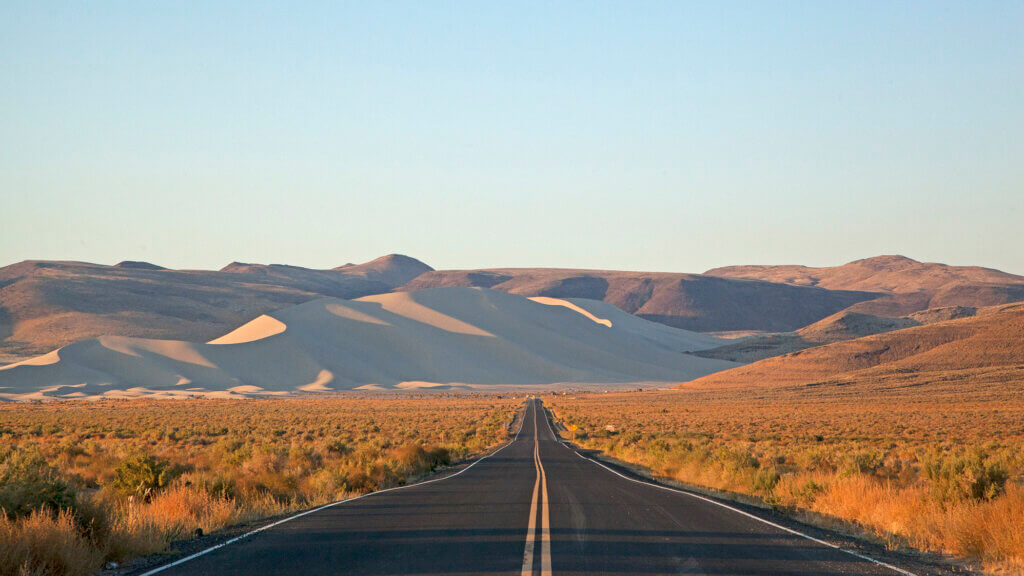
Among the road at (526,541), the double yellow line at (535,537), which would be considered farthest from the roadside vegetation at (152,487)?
the double yellow line at (535,537)

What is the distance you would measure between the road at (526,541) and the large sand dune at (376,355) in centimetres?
9342

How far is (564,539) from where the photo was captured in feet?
29.4

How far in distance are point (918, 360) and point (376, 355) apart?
259 feet

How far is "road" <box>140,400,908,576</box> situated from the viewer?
7.54 m

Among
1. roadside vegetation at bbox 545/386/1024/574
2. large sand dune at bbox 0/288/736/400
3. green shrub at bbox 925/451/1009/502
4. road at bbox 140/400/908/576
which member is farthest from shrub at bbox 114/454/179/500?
large sand dune at bbox 0/288/736/400

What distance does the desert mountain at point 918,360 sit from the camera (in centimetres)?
8006

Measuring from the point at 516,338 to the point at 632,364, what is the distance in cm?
2140

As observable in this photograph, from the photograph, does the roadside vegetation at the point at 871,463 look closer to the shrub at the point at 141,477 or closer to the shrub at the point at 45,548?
the shrub at the point at 45,548

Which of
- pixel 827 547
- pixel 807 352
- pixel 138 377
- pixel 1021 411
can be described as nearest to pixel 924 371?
pixel 807 352

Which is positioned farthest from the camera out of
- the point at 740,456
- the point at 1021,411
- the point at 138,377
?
the point at 138,377

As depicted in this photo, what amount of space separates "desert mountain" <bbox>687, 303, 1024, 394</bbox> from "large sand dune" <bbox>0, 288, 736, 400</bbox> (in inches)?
1404

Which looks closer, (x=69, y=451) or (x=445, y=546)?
(x=445, y=546)

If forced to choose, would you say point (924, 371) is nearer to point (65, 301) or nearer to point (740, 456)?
point (740, 456)

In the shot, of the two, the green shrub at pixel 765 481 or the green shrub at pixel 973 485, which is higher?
the green shrub at pixel 973 485
